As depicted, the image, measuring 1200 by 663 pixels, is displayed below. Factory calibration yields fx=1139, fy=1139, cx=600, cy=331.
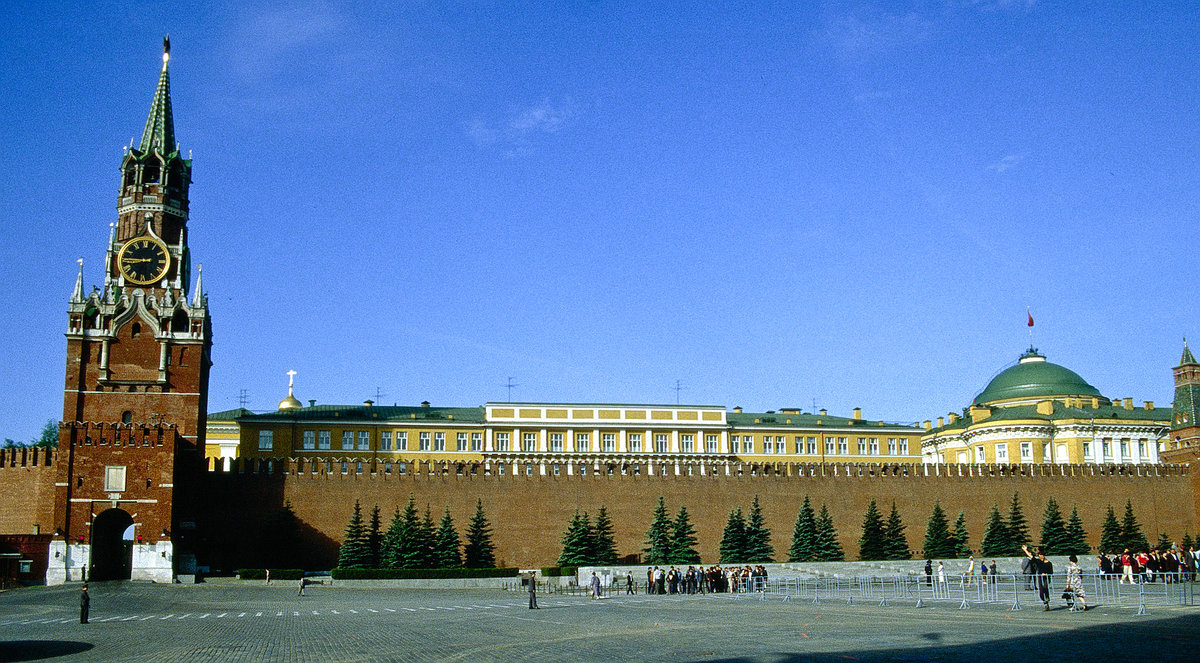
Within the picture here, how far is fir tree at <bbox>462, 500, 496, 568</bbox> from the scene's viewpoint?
172 feet

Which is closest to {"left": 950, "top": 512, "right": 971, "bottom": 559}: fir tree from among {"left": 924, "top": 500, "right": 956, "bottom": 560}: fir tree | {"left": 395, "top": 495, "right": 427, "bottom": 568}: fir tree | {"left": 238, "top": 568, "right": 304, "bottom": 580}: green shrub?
{"left": 924, "top": 500, "right": 956, "bottom": 560}: fir tree

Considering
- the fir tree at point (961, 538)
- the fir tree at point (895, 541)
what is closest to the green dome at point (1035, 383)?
the fir tree at point (961, 538)

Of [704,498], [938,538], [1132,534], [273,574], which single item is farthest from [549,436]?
[1132,534]

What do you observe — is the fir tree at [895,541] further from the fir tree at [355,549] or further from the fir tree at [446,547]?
the fir tree at [355,549]

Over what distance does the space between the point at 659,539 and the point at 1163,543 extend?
84.2 feet

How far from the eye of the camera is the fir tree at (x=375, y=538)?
5153 centimetres

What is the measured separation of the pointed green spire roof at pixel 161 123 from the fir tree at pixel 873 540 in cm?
4123

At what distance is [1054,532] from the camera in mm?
58656

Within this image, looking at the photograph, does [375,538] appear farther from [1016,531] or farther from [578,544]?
[1016,531]

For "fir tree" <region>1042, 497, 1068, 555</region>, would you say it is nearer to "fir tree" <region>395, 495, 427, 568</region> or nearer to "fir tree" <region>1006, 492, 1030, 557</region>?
"fir tree" <region>1006, 492, 1030, 557</region>

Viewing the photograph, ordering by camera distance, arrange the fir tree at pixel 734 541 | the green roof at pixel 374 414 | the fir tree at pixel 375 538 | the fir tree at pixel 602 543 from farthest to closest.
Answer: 1. the green roof at pixel 374 414
2. the fir tree at pixel 734 541
3. the fir tree at pixel 602 543
4. the fir tree at pixel 375 538

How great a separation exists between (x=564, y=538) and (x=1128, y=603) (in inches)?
1293

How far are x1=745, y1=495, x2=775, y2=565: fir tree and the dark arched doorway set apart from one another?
91.0 ft

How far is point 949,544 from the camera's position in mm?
Answer: 57500
